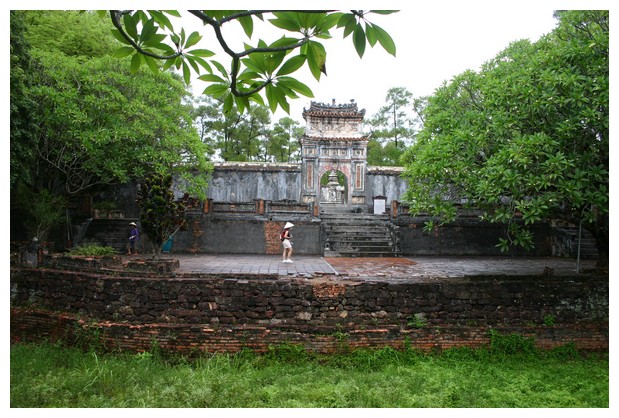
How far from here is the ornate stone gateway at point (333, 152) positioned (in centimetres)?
2070

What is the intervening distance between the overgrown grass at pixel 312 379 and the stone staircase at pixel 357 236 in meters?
8.85

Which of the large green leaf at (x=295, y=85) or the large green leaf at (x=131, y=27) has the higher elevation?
the large green leaf at (x=131, y=27)

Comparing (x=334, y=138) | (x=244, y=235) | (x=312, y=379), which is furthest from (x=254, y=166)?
(x=312, y=379)

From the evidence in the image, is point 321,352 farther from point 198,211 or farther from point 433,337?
point 198,211

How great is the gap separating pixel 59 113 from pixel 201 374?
9.63 meters

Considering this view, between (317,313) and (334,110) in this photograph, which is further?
(334,110)

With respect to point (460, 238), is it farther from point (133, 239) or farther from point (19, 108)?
point (19, 108)

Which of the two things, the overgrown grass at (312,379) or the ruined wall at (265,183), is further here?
the ruined wall at (265,183)

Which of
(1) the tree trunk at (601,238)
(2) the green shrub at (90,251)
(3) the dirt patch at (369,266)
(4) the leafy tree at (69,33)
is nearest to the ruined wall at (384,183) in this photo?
(3) the dirt patch at (369,266)

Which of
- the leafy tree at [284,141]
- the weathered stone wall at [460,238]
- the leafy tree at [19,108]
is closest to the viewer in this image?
the leafy tree at [19,108]

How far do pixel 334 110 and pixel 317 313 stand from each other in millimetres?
17074

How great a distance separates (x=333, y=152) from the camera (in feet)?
68.8

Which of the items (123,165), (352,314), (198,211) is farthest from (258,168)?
(352,314)

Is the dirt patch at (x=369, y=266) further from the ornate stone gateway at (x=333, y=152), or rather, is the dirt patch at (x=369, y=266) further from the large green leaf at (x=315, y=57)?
the large green leaf at (x=315, y=57)
